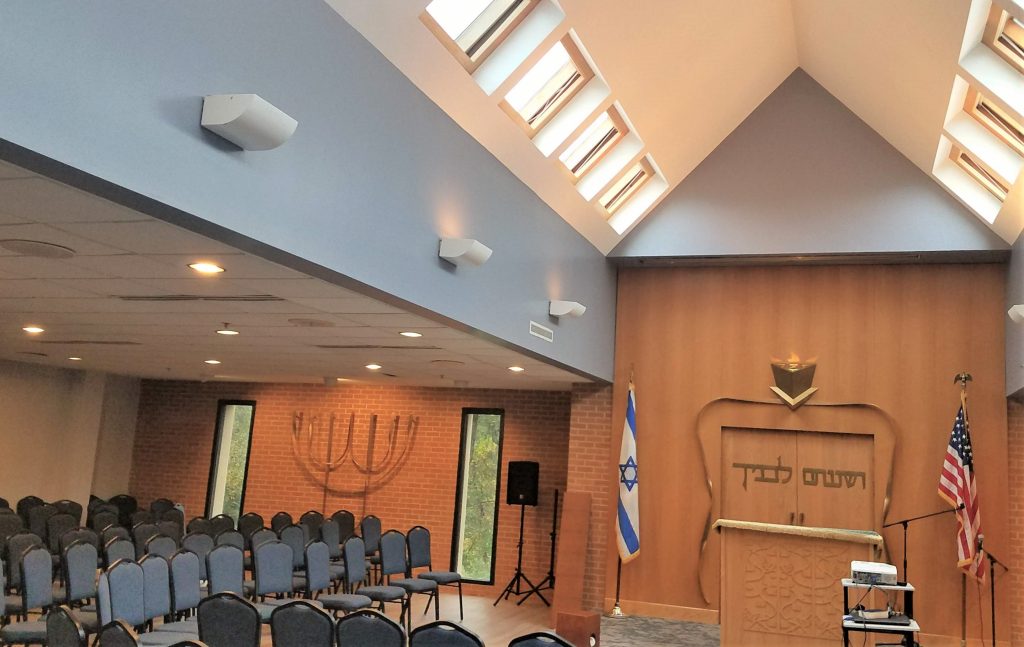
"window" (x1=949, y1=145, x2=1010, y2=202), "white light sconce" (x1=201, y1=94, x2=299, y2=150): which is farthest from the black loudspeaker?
"white light sconce" (x1=201, y1=94, x2=299, y2=150)

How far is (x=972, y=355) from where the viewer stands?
9414 mm

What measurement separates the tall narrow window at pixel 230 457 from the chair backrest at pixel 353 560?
19.4 ft

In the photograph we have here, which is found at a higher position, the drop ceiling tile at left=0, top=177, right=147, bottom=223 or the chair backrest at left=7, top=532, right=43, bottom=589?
the drop ceiling tile at left=0, top=177, right=147, bottom=223

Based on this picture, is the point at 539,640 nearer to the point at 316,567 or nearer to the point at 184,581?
the point at 184,581

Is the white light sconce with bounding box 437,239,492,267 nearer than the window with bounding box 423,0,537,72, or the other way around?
the window with bounding box 423,0,537,72

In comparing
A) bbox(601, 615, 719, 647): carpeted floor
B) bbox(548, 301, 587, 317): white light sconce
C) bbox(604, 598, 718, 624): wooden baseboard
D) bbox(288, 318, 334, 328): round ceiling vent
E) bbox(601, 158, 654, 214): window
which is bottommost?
bbox(601, 615, 719, 647): carpeted floor

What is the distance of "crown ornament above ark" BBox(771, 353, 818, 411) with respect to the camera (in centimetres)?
988

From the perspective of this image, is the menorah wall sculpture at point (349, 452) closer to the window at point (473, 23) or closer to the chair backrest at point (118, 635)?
the window at point (473, 23)

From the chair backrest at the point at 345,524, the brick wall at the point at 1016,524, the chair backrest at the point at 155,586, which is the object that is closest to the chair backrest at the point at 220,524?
the chair backrest at the point at 345,524

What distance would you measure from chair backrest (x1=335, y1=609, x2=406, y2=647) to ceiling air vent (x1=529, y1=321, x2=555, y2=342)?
3.48 metres

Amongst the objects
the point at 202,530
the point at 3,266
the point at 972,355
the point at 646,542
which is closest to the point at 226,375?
the point at 202,530

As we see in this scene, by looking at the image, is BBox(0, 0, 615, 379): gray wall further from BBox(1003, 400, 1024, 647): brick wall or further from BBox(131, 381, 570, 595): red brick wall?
BBox(1003, 400, 1024, 647): brick wall

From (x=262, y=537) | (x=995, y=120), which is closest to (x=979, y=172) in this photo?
(x=995, y=120)

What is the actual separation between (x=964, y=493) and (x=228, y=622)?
721 cm
